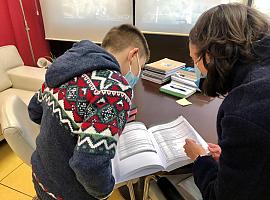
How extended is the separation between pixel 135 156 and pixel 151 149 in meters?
0.07

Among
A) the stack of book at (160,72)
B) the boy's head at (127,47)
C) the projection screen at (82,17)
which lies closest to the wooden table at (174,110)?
the stack of book at (160,72)

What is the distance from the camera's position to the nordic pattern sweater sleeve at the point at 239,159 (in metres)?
0.65

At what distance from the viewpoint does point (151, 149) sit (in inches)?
40.1

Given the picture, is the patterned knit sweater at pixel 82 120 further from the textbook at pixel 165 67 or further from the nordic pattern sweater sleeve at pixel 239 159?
the textbook at pixel 165 67

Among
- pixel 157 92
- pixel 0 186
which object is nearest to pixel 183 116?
pixel 157 92

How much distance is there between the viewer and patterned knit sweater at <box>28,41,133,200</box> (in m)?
0.73

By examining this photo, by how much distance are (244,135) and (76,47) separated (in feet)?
1.94

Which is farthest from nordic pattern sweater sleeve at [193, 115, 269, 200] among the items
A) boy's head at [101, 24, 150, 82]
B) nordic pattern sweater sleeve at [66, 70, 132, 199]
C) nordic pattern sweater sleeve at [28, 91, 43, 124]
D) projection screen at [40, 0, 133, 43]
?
projection screen at [40, 0, 133, 43]

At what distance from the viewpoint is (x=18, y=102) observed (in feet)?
3.99

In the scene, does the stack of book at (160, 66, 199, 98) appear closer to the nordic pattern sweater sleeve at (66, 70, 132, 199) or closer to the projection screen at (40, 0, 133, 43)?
the nordic pattern sweater sleeve at (66, 70, 132, 199)

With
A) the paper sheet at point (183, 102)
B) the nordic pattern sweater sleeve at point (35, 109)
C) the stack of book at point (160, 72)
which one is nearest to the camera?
the nordic pattern sweater sleeve at point (35, 109)

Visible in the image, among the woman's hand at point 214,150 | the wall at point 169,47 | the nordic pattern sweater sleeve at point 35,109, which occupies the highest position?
the nordic pattern sweater sleeve at point 35,109

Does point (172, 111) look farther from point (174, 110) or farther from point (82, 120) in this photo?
point (82, 120)

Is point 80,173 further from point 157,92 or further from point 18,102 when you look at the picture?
point 157,92
